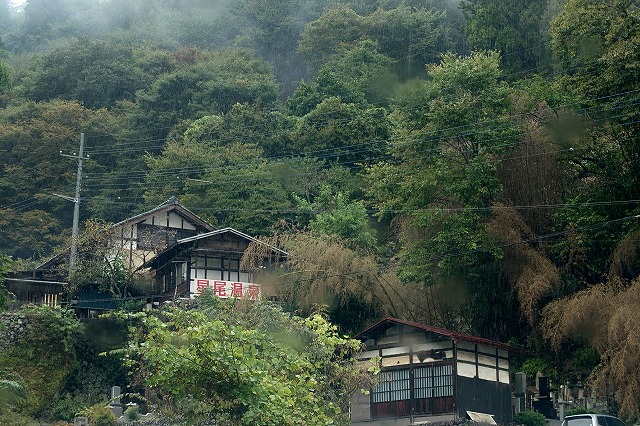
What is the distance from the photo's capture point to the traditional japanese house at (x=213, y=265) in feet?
133

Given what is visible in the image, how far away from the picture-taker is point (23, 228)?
55969 mm

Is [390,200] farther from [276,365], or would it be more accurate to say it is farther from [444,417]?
[276,365]

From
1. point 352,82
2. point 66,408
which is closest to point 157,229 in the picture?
point 66,408

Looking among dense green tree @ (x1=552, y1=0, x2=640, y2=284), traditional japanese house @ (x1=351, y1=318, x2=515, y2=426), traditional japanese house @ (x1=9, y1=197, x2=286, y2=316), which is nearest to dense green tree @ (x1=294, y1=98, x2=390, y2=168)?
traditional japanese house @ (x1=9, y1=197, x2=286, y2=316)

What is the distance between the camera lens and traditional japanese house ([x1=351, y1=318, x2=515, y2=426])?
29.1 metres

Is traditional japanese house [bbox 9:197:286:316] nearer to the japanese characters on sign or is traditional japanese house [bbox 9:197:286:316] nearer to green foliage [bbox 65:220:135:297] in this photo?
the japanese characters on sign

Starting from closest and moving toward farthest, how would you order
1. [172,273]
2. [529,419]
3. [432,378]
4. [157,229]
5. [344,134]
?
[529,419], [432,378], [172,273], [157,229], [344,134]

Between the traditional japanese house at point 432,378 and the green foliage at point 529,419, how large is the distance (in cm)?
50

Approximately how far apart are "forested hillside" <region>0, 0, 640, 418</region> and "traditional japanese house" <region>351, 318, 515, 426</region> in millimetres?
2312

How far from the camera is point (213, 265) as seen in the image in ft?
136

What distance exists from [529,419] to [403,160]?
1209cm

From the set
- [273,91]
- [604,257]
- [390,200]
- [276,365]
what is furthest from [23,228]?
[276,365]

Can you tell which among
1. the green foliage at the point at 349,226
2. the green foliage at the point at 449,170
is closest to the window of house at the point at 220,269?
Result: the green foliage at the point at 349,226

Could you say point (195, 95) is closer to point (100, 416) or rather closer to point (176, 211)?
point (176, 211)
